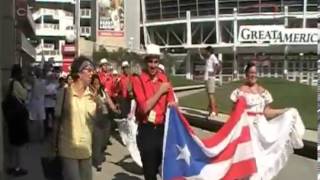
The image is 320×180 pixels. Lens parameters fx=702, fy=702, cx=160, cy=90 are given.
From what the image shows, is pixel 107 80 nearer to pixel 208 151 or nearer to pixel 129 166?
pixel 129 166

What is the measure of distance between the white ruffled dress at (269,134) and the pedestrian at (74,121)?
2.48 meters

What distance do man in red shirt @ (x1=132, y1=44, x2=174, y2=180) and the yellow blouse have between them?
0.66 meters

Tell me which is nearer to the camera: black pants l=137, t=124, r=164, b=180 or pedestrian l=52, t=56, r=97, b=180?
pedestrian l=52, t=56, r=97, b=180

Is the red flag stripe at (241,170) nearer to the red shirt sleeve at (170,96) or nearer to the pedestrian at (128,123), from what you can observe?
the red shirt sleeve at (170,96)

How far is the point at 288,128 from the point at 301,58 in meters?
90.4

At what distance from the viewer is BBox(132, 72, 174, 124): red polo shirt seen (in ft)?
22.8

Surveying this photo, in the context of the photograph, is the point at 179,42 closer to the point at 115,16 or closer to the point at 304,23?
the point at 115,16

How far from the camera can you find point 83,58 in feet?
21.5

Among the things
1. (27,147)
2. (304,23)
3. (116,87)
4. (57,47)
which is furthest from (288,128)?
(57,47)

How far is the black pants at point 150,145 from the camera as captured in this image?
7.10 meters

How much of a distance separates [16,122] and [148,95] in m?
4.52

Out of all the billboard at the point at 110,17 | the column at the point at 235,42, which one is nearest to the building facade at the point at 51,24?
the billboard at the point at 110,17

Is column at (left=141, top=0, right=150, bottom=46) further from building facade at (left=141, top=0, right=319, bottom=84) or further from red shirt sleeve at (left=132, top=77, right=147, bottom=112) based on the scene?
red shirt sleeve at (left=132, top=77, right=147, bottom=112)

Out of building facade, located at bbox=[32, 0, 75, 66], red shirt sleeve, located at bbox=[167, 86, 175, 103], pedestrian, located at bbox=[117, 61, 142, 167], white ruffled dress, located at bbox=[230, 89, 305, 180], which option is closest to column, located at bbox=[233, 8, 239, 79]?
building facade, located at bbox=[32, 0, 75, 66]
